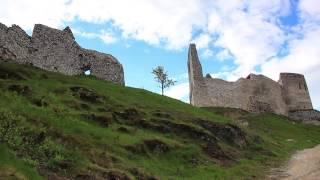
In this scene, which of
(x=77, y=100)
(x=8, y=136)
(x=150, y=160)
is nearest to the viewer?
(x=8, y=136)

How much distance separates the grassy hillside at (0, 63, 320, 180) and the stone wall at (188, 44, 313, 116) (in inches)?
1273

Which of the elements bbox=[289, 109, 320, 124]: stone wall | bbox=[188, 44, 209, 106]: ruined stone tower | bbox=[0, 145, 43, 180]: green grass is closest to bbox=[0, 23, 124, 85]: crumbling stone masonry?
bbox=[188, 44, 209, 106]: ruined stone tower

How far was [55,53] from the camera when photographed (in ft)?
187

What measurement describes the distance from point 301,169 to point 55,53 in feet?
102

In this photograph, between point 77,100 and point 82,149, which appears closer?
point 82,149

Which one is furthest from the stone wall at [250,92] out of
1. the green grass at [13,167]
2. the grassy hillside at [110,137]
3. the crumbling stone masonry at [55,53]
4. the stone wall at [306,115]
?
the green grass at [13,167]

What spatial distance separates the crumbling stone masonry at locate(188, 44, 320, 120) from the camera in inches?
3342

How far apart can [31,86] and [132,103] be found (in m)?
9.27

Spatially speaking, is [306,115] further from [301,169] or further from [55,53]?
[301,169]

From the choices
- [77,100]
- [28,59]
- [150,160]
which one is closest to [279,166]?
[150,160]

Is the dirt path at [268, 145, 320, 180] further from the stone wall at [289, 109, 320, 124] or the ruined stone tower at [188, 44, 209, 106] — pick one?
the stone wall at [289, 109, 320, 124]

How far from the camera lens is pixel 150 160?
104 feet

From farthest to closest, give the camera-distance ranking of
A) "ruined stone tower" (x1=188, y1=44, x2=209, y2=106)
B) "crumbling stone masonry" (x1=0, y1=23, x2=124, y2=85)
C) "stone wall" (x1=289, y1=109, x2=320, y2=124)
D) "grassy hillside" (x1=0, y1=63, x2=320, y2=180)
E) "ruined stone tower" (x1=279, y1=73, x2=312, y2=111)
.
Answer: "ruined stone tower" (x1=279, y1=73, x2=312, y2=111) < "stone wall" (x1=289, y1=109, x2=320, y2=124) < "ruined stone tower" (x1=188, y1=44, x2=209, y2=106) < "crumbling stone masonry" (x1=0, y1=23, x2=124, y2=85) < "grassy hillside" (x1=0, y1=63, x2=320, y2=180)

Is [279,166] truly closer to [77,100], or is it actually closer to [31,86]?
[77,100]
